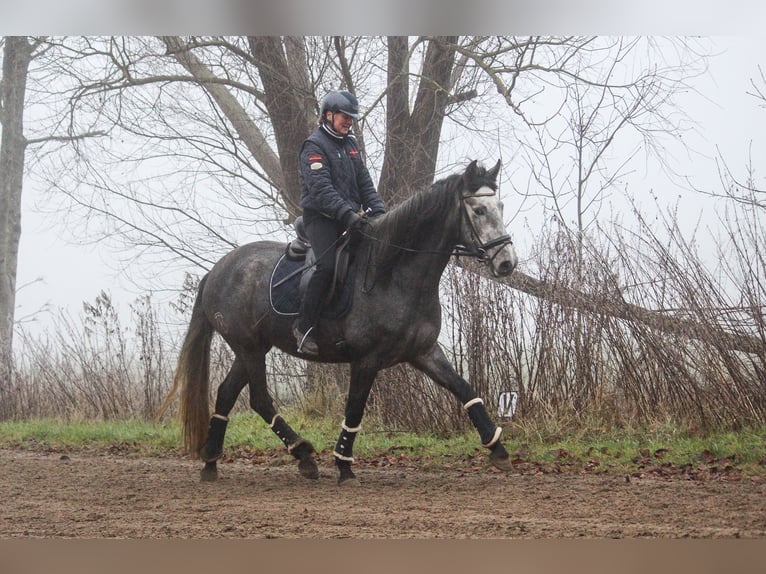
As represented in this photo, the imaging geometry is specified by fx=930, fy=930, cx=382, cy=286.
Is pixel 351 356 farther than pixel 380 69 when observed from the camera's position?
No

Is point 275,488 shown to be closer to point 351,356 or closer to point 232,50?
point 351,356

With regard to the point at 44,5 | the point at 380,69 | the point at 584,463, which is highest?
the point at 380,69

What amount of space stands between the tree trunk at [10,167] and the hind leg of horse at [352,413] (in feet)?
27.5

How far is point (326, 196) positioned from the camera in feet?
21.2

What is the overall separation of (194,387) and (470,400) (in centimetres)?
236

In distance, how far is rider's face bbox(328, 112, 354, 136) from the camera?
21.7 ft

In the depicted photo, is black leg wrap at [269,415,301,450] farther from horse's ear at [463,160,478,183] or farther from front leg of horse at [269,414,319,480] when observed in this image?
horse's ear at [463,160,478,183]

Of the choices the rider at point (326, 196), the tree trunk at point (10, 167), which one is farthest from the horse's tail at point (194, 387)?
the tree trunk at point (10, 167)

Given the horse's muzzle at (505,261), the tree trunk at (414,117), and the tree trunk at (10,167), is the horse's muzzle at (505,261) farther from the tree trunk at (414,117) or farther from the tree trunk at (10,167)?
the tree trunk at (10,167)

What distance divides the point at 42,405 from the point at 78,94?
414cm

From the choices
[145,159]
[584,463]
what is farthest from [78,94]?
[584,463]

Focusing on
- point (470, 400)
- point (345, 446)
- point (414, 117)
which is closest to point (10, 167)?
point (414, 117)

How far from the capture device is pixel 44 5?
6.82 meters

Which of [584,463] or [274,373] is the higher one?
[274,373]
